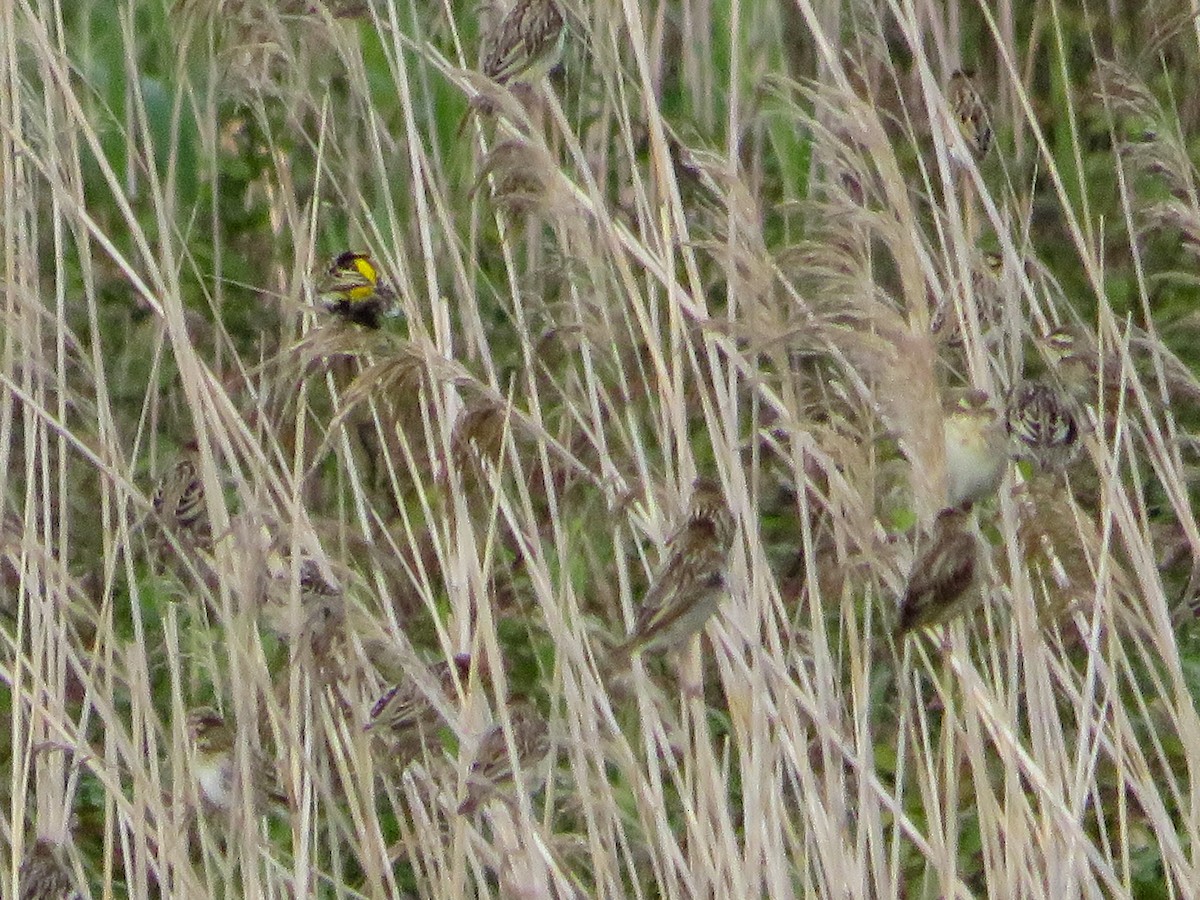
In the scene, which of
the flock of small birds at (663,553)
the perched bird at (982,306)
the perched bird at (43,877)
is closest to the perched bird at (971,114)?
the flock of small birds at (663,553)

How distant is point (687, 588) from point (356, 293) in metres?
0.80

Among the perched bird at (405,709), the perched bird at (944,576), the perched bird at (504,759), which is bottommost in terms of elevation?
the perched bird at (504,759)

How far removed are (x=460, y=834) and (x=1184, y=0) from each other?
277 cm

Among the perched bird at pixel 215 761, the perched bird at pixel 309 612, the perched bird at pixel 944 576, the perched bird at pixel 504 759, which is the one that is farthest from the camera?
the perched bird at pixel 215 761

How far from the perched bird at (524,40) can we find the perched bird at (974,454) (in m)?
0.98

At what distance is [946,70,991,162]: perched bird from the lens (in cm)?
359

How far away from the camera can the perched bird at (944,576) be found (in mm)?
2285

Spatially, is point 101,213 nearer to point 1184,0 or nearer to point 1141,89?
point 1184,0

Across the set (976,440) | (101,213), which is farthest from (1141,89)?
(101,213)

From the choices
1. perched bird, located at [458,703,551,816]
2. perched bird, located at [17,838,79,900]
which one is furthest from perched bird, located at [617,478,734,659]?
perched bird, located at [17,838,79,900]

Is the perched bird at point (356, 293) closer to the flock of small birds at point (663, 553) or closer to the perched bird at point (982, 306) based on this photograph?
the flock of small birds at point (663, 553)

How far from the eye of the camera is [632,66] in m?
5.03

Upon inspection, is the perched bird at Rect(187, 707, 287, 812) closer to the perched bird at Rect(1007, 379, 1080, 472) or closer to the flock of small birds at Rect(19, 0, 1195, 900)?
the flock of small birds at Rect(19, 0, 1195, 900)

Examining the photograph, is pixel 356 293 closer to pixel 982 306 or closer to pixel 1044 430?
pixel 982 306
